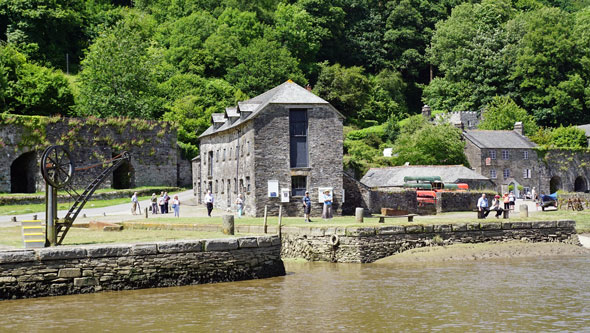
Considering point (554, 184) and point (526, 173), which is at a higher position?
point (526, 173)

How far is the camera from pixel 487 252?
95.9ft

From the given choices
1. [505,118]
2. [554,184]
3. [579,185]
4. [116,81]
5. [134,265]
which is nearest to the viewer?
[134,265]

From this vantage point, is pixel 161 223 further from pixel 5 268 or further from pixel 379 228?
pixel 5 268

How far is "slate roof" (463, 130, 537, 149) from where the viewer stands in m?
66.0

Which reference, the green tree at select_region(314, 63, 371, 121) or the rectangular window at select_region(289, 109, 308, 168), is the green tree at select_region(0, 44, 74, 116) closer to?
the green tree at select_region(314, 63, 371, 121)

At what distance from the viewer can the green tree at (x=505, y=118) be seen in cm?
7656

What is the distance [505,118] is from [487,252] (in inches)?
1999

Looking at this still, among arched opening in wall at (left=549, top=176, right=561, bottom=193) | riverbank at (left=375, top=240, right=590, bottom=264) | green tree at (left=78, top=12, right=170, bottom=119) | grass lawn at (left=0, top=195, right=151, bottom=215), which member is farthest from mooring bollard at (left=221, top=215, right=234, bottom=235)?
arched opening in wall at (left=549, top=176, right=561, bottom=193)

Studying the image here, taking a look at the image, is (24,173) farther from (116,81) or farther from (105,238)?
(105,238)

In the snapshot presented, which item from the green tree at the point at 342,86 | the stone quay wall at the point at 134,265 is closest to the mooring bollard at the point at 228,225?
the stone quay wall at the point at 134,265

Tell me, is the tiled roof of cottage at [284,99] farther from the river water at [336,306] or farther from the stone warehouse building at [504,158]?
the stone warehouse building at [504,158]

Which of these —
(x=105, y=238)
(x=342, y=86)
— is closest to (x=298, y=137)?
(x=105, y=238)

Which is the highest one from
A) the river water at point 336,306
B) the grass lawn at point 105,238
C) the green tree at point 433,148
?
the green tree at point 433,148

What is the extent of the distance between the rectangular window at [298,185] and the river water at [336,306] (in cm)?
1379
